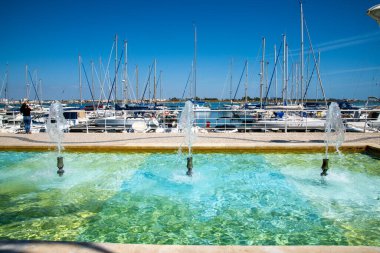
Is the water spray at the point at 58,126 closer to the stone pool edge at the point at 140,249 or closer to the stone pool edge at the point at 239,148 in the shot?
the stone pool edge at the point at 239,148

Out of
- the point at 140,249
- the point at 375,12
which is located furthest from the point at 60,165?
the point at 375,12

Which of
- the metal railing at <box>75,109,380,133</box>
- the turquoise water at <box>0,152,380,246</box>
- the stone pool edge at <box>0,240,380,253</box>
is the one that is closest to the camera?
the stone pool edge at <box>0,240,380,253</box>

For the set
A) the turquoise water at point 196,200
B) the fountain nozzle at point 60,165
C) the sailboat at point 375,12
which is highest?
the sailboat at point 375,12

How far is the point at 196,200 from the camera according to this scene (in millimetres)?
6250

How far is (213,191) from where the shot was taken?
6844 millimetres

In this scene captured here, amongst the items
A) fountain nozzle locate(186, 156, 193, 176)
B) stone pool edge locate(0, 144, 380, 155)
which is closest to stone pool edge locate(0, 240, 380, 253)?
fountain nozzle locate(186, 156, 193, 176)

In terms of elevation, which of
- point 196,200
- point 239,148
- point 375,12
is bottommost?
point 196,200

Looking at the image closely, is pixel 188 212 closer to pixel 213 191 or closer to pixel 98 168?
pixel 213 191

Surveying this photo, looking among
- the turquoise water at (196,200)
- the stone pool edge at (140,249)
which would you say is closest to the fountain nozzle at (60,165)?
the turquoise water at (196,200)

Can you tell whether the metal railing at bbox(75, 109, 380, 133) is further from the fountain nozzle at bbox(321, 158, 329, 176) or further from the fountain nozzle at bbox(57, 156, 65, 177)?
the fountain nozzle at bbox(57, 156, 65, 177)

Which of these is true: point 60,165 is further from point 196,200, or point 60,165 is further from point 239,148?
point 239,148

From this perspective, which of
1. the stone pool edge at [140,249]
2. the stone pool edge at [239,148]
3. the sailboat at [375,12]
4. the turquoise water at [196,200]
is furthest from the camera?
the stone pool edge at [239,148]

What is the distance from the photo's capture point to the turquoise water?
4602 mm

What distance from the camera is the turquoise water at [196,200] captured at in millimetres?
4602
